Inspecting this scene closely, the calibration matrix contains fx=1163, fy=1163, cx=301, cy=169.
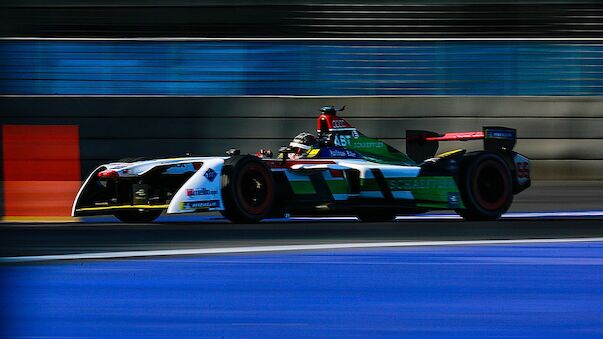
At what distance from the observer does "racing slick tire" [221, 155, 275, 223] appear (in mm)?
11133

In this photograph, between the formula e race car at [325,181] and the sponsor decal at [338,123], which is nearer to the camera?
the formula e race car at [325,181]

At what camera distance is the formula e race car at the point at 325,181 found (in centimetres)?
1124

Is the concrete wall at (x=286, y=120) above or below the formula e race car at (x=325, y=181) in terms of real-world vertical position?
above

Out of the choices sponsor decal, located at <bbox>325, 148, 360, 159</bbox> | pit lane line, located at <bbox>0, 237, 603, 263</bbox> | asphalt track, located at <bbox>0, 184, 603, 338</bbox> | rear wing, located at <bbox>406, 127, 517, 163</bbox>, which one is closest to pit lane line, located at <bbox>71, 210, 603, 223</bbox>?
rear wing, located at <bbox>406, 127, 517, 163</bbox>

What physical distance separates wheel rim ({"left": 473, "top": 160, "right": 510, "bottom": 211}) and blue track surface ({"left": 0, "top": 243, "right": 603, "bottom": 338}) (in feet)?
10.6

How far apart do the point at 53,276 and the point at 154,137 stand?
1036 cm

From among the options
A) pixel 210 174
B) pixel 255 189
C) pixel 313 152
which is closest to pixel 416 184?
pixel 313 152

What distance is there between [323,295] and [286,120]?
11.2 meters

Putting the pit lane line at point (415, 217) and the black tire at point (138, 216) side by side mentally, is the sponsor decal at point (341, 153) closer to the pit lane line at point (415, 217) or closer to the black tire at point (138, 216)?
the pit lane line at point (415, 217)

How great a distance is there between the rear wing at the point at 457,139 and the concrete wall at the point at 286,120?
4.74 m

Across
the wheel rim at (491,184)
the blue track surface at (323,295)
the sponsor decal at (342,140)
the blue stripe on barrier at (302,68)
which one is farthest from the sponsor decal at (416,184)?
the blue stripe on barrier at (302,68)

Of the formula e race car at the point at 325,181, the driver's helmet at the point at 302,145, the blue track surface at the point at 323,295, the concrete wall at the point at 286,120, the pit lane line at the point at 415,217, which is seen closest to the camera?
the blue track surface at the point at 323,295

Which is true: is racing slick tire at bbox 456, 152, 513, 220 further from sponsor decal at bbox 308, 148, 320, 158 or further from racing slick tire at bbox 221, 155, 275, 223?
racing slick tire at bbox 221, 155, 275, 223

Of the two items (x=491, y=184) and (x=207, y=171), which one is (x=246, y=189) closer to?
(x=207, y=171)
